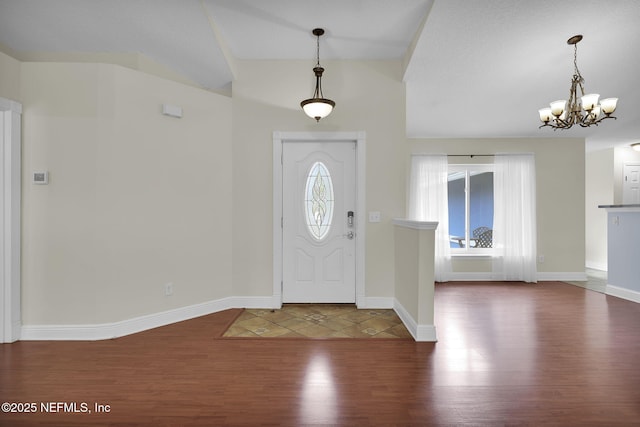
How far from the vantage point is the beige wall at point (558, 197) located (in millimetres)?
5617

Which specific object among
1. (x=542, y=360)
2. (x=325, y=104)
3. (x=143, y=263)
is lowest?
(x=542, y=360)

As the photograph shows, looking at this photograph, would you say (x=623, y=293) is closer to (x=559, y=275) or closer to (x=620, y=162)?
(x=559, y=275)

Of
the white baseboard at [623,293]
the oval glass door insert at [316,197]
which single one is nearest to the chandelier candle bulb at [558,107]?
the oval glass door insert at [316,197]

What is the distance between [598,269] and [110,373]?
29.1 ft

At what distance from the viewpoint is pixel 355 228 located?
12.5 ft

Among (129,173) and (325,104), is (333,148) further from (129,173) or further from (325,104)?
(129,173)

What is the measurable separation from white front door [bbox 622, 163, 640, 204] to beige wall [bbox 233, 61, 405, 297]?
5881 millimetres

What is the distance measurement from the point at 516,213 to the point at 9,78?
7.21 metres

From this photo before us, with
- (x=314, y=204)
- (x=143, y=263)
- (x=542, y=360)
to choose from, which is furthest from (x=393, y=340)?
(x=143, y=263)

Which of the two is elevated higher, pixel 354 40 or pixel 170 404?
pixel 354 40

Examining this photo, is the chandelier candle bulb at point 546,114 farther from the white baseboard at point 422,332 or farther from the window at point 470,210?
the white baseboard at point 422,332

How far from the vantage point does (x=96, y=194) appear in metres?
2.89

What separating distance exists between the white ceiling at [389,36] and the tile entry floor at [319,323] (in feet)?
9.68

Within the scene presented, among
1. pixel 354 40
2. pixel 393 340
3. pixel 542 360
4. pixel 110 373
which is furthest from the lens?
pixel 354 40
